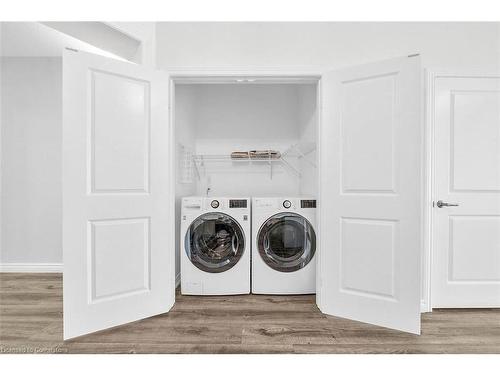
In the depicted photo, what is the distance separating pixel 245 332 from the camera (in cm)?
213

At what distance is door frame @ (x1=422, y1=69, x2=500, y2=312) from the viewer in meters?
2.44

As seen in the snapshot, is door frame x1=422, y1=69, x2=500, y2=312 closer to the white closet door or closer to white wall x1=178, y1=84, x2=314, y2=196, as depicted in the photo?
the white closet door

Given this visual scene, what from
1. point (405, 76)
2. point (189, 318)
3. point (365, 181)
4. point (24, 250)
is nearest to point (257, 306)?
point (189, 318)

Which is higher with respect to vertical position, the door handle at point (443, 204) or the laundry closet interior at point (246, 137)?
the laundry closet interior at point (246, 137)

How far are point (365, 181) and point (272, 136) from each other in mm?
1869

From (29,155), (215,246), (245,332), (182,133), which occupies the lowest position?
(245,332)

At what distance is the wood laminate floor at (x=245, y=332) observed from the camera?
1920mm

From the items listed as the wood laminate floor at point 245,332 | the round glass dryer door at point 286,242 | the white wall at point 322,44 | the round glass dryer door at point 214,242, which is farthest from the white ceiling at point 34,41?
the wood laminate floor at point 245,332

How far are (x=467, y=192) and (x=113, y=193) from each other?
8.99ft

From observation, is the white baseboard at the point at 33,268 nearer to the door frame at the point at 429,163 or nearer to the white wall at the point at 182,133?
the white wall at the point at 182,133

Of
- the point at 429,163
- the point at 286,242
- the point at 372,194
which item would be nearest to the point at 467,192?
the point at 429,163

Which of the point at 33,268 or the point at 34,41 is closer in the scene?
the point at 34,41

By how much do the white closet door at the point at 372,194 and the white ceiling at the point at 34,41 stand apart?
7.33 feet

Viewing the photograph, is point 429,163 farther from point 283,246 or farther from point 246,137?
point 246,137
